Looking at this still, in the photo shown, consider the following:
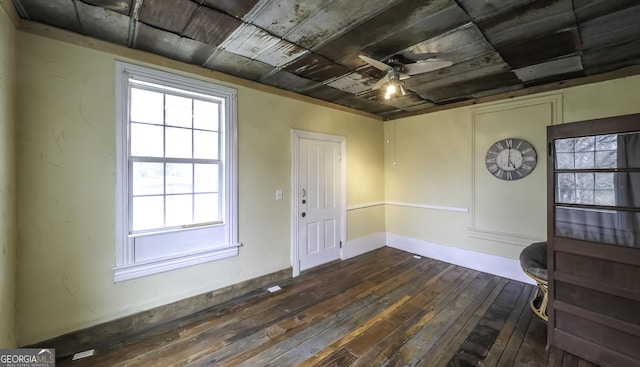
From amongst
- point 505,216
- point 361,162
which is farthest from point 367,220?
point 505,216

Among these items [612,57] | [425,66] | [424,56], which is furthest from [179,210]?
[612,57]

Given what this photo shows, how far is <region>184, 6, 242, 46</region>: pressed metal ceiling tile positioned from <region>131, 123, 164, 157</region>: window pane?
100 centimetres

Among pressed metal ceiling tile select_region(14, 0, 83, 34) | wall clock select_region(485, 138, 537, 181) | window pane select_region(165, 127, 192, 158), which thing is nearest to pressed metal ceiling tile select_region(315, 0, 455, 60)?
window pane select_region(165, 127, 192, 158)

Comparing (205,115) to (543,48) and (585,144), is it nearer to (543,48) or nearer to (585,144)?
(543,48)

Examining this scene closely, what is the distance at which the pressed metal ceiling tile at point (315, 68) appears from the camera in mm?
2547

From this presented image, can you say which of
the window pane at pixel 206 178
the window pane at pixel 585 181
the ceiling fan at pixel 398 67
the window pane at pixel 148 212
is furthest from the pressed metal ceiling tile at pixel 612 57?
the window pane at pixel 148 212

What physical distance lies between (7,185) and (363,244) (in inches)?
169

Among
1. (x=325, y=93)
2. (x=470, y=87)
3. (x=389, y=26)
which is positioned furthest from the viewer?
(x=325, y=93)

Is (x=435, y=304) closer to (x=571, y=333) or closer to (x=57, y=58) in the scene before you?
(x=571, y=333)

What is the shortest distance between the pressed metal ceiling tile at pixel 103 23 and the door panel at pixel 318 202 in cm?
219

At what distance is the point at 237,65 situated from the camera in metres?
2.69

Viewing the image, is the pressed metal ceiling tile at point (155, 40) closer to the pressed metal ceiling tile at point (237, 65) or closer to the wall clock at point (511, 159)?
the pressed metal ceiling tile at point (237, 65)

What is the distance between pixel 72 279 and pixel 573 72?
5.49 m

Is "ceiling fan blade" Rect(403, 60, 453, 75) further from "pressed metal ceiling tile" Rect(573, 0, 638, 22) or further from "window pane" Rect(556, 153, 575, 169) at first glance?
"window pane" Rect(556, 153, 575, 169)
